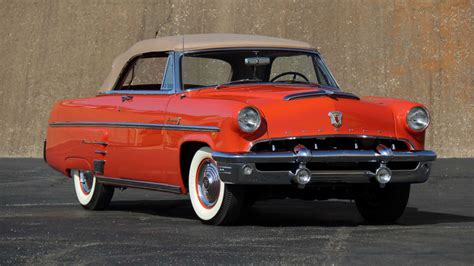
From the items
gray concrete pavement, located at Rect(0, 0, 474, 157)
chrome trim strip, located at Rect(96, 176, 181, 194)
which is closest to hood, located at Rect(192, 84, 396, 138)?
chrome trim strip, located at Rect(96, 176, 181, 194)

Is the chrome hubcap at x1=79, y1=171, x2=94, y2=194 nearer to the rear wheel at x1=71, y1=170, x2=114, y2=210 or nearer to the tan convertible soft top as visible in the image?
the rear wheel at x1=71, y1=170, x2=114, y2=210

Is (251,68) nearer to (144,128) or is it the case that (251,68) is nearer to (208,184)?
(144,128)

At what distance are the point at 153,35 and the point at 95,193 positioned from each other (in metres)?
15.0

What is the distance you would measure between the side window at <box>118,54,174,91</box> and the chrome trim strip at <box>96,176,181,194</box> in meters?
0.82

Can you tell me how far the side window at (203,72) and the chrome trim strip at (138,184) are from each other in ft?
2.80

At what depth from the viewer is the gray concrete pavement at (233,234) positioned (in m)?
7.05

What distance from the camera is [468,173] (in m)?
16.2

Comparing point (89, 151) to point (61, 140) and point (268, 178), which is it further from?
point (268, 178)

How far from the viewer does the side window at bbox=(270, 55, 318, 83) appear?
1036 cm

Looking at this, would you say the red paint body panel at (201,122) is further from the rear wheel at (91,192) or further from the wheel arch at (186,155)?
the rear wheel at (91,192)

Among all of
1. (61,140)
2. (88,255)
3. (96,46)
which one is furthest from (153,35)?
(88,255)

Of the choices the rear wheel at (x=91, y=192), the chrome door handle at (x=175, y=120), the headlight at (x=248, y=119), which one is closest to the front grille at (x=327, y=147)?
the headlight at (x=248, y=119)

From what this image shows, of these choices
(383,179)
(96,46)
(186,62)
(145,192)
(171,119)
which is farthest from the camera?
(96,46)

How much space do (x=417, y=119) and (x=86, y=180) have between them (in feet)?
11.8
